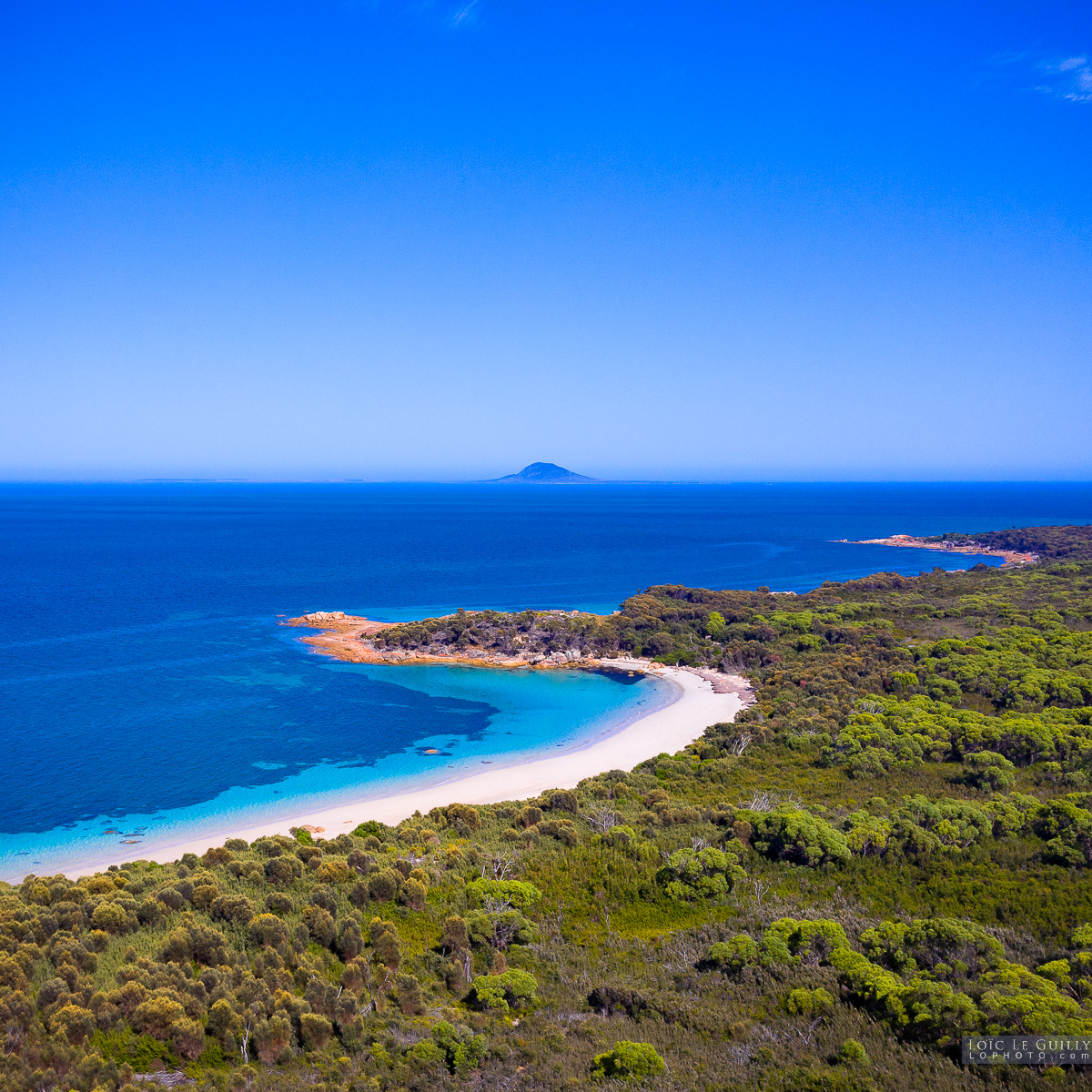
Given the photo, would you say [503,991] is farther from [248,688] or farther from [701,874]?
[248,688]

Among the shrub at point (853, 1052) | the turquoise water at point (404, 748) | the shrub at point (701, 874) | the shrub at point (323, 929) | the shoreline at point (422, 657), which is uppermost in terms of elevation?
the shrub at point (853, 1052)

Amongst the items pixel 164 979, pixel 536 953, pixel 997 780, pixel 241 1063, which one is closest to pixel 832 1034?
pixel 536 953

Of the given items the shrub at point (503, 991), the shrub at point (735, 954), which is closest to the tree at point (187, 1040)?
the shrub at point (503, 991)

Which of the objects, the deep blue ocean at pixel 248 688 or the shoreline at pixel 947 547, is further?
the shoreline at pixel 947 547

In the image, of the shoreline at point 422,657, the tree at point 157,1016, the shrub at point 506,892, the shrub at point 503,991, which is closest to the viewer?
the tree at point 157,1016

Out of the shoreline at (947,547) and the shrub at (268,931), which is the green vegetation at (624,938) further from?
the shoreline at (947,547)

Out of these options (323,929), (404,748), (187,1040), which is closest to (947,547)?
(404,748)
